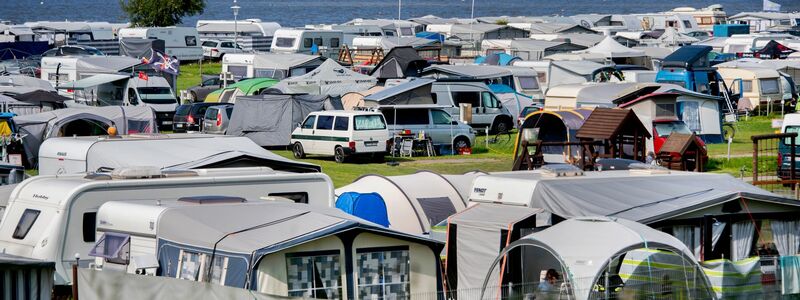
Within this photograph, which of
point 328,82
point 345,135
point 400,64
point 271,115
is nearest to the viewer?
point 345,135

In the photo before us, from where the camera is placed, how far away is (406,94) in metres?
34.2

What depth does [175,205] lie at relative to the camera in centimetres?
1377

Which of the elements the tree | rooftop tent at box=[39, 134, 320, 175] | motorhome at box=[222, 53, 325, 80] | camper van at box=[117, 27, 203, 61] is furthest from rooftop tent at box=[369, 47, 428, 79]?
the tree

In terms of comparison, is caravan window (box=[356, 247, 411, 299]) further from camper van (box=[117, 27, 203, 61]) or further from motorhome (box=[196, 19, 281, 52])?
motorhome (box=[196, 19, 281, 52])

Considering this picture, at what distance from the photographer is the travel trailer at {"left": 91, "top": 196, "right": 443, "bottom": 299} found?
40.3 feet

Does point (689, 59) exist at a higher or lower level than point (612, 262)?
higher

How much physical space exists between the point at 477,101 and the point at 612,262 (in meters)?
23.3

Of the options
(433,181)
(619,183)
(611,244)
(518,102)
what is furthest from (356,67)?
(611,244)

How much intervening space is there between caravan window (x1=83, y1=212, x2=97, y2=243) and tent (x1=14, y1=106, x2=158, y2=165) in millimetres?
14372

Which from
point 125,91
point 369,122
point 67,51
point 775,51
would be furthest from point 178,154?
point 775,51

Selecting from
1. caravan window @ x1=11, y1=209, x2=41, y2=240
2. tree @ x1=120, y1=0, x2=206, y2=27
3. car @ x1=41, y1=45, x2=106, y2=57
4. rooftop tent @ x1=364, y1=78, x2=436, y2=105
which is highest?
tree @ x1=120, y1=0, x2=206, y2=27

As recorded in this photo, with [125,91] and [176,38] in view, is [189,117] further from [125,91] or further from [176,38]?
[176,38]

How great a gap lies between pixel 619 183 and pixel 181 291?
22.4 feet

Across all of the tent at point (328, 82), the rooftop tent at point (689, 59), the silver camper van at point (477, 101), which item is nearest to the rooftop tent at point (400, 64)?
the tent at point (328, 82)
